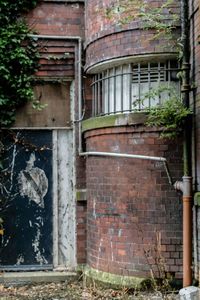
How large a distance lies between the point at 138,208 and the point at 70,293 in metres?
1.78

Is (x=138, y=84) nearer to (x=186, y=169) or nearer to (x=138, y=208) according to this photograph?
(x=186, y=169)

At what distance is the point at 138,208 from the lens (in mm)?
7039

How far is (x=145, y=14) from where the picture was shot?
669cm

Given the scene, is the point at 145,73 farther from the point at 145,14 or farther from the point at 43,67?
the point at 43,67

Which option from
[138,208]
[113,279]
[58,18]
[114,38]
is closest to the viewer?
[138,208]

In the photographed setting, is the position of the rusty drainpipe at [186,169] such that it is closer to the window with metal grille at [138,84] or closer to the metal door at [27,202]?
the window with metal grille at [138,84]

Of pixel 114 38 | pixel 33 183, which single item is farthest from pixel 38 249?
pixel 114 38

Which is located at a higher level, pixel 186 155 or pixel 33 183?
pixel 186 155

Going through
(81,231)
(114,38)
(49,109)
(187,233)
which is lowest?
(81,231)

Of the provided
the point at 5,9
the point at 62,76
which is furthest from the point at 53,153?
the point at 5,9

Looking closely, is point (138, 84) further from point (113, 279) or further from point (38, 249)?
point (38, 249)

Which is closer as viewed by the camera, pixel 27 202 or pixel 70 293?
pixel 70 293

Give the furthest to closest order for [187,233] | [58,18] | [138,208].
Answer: [58,18], [138,208], [187,233]

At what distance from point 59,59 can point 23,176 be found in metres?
2.20
